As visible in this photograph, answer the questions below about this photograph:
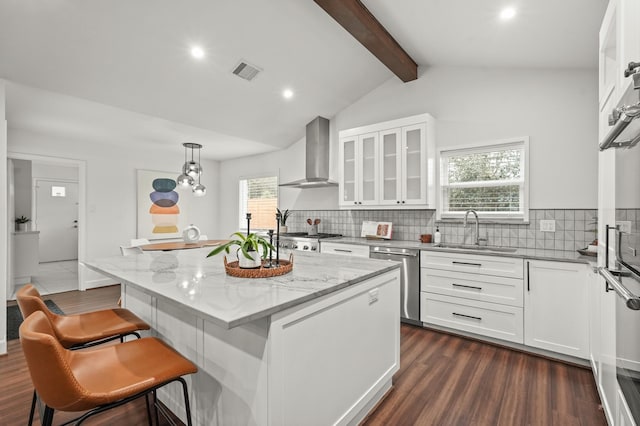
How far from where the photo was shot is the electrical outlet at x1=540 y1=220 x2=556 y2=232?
3043 mm

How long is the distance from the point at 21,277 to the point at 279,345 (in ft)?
21.1

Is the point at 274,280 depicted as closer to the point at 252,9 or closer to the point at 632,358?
the point at 632,358

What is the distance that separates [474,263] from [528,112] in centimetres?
165

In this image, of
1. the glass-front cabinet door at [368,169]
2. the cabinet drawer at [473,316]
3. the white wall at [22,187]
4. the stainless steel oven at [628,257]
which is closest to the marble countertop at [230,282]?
the stainless steel oven at [628,257]

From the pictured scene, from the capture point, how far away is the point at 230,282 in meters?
1.59

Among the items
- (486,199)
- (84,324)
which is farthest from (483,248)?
(84,324)

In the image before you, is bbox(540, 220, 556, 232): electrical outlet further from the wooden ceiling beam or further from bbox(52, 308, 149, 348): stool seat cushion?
bbox(52, 308, 149, 348): stool seat cushion

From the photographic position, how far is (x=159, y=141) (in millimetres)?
5023

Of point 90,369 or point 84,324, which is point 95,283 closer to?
point 84,324

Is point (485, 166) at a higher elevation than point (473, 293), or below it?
higher

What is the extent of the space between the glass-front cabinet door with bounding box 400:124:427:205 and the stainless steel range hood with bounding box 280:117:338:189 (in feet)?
3.91

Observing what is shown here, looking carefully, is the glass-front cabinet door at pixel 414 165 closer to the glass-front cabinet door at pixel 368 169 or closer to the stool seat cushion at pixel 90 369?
the glass-front cabinet door at pixel 368 169

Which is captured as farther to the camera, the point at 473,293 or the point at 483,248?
the point at 483,248

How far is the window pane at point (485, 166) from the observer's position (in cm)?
330
